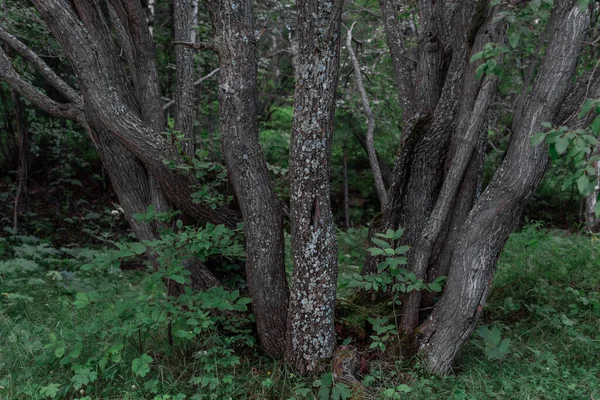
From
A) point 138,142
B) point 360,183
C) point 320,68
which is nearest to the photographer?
point 320,68

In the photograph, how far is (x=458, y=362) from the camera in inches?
155

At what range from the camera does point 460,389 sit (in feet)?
11.6

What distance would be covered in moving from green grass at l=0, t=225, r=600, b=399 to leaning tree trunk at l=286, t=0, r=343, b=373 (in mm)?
325

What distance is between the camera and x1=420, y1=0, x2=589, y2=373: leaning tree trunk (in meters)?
3.39

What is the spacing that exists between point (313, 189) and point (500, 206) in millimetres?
1276

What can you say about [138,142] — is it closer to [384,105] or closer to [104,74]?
[104,74]

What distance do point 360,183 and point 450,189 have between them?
8.38 m

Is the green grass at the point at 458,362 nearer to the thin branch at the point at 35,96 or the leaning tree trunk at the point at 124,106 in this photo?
the leaning tree trunk at the point at 124,106

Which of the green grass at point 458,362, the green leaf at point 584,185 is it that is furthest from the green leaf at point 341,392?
the green leaf at point 584,185

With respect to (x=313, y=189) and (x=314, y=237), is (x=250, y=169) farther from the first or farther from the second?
(x=314, y=237)

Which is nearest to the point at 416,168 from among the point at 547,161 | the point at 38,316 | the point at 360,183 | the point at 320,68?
the point at 547,161

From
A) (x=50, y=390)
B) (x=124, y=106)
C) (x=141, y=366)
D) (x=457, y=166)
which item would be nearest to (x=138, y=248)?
(x=141, y=366)

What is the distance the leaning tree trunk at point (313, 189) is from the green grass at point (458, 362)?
0.32 metres

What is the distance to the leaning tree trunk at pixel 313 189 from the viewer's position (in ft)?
10.9
